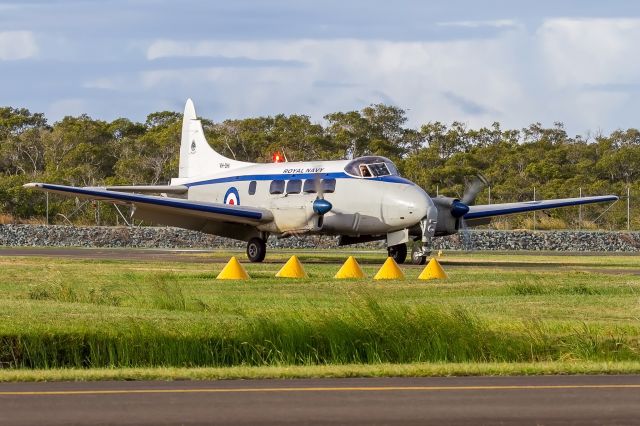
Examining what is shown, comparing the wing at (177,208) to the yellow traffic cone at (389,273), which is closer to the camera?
the yellow traffic cone at (389,273)

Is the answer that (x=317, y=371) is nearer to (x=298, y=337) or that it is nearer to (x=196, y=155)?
(x=298, y=337)

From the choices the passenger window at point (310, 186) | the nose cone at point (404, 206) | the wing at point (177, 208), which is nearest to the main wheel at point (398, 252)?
the nose cone at point (404, 206)

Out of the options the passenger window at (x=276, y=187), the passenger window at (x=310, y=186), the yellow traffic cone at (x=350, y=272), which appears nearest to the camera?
the yellow traffic cone at (x=350, y=272)

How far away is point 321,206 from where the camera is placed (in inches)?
1561

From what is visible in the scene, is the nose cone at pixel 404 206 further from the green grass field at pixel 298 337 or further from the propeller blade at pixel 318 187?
the green grass field at pixel 298 337

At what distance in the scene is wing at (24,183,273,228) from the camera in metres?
39.6

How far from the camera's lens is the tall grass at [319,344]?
17.4m

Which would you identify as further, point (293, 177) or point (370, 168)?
point (293, 177)

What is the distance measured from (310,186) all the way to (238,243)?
19.2 metres

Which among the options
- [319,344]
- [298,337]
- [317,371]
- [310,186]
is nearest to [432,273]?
[310,186]

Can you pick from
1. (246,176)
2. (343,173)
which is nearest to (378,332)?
(343,173)

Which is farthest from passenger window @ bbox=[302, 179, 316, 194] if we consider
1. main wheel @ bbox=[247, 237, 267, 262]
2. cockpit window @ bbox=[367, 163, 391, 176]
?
main wheel @ bbox=[247, 237, 267, 262]

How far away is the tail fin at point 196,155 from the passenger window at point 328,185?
5.64 metres

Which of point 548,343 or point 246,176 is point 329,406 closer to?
point 548,343
